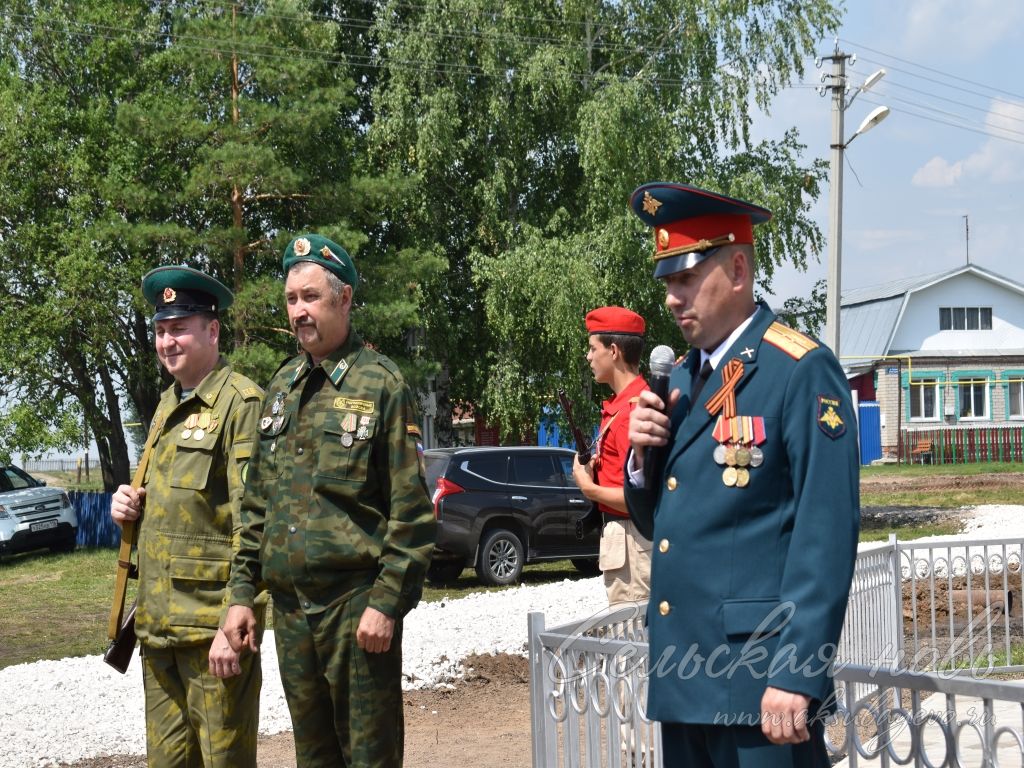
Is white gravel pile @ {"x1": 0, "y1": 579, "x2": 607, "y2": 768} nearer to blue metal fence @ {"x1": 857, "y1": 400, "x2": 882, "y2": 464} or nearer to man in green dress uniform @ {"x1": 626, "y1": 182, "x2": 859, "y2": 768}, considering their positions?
man in green dress uniform @ {"x1": 626, "y1": 182, "x2": 859, "y2": 768}

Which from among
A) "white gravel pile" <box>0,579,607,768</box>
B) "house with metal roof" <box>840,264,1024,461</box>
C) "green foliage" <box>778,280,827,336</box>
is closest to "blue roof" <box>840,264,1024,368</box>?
"house with metal roof" <box>840,264,1024,461</box>

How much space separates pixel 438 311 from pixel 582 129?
503 centimetres

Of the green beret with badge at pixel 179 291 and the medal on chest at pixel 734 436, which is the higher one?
the green beret with badge at pixel 179 291

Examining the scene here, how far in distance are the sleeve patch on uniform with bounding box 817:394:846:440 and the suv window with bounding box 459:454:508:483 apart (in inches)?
514

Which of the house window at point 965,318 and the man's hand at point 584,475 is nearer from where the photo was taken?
the man's hand at point 584,475

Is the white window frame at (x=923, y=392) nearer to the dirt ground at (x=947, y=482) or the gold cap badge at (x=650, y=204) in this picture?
the dirt ground at (x=947, y=482)

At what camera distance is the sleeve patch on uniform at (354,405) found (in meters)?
3.95

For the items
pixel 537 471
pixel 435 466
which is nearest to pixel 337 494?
pixel 435 466

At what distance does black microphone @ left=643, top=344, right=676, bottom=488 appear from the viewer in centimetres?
293

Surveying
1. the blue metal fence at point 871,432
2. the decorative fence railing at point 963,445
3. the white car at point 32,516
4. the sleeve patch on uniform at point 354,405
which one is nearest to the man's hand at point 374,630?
the sleeve patch on uniform at point 354,405

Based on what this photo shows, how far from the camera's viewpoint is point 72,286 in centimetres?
2239

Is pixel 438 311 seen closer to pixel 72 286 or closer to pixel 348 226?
pixel 348 226

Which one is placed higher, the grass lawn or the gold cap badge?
the gold cap badge

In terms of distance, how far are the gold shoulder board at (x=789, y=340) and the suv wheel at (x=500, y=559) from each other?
12862mm
